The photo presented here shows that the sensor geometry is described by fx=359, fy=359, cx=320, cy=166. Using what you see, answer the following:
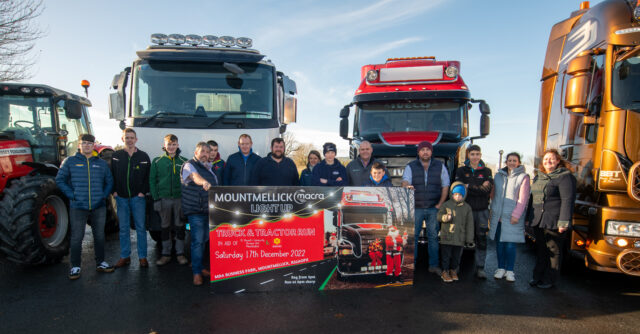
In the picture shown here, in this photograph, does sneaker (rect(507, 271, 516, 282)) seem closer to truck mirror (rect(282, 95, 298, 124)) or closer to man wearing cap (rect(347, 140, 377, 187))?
man wearing cap (rect(347, 140, 377, 187))

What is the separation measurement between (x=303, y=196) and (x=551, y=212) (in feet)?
10.0

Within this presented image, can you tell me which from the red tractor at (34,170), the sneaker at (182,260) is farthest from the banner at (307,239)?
the red tractor at (34,170)

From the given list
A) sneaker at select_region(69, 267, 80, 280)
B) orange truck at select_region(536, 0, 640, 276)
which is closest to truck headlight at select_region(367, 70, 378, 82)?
orange truck at select_region(536, 0, 640, 276)

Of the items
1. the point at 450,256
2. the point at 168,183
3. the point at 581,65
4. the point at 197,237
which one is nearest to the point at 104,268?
the point at 168,183

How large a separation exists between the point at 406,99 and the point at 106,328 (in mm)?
5989

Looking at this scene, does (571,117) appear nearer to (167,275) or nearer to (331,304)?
(331,304)

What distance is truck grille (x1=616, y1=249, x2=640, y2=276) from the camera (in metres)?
3.78

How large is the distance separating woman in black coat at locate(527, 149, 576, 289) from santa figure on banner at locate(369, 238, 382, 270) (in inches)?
79.8

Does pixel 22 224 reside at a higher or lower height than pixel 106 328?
higher

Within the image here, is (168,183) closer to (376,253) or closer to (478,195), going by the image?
(376,253)

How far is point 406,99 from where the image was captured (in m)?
7.11

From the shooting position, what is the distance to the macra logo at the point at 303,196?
14.5ft

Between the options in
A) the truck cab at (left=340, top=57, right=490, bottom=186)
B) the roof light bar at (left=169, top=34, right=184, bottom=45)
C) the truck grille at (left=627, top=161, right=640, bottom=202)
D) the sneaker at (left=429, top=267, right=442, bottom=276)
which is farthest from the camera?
the truck cab at (left=340, top=57, right=490, bottom=186)

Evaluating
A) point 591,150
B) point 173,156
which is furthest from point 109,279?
point 591,150
